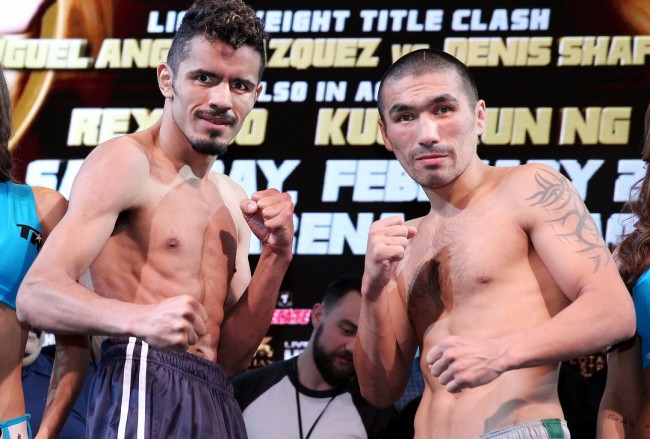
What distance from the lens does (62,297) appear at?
187 cm

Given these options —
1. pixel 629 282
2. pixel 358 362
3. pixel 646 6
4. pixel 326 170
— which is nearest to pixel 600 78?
pixel 646 6

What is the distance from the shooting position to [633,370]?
226cm

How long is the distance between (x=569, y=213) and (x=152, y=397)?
36.9 inches

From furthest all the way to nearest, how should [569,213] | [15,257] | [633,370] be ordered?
[633,370]
[15,257]
[569,213]

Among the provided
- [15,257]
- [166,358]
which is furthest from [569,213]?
[15,257]

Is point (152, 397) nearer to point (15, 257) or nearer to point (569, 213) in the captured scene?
point (15, 257)

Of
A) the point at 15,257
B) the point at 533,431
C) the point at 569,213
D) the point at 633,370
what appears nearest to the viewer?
the point at 533,431

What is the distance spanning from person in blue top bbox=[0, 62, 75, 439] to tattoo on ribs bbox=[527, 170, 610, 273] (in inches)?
42.7

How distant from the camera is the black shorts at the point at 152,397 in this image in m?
1.99

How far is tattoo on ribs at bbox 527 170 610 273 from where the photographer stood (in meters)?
1.99

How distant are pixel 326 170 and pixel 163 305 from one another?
209 cm

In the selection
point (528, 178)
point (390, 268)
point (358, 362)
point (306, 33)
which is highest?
point (306, 33)

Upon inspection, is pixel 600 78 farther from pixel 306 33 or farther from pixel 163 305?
pixel 163 305

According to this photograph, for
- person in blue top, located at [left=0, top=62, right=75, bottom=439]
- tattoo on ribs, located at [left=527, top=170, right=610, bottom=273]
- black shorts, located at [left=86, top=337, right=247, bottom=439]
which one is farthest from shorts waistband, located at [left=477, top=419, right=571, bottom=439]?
person in blue top, located at [left=0, top=62, right=75, bottom=439]
